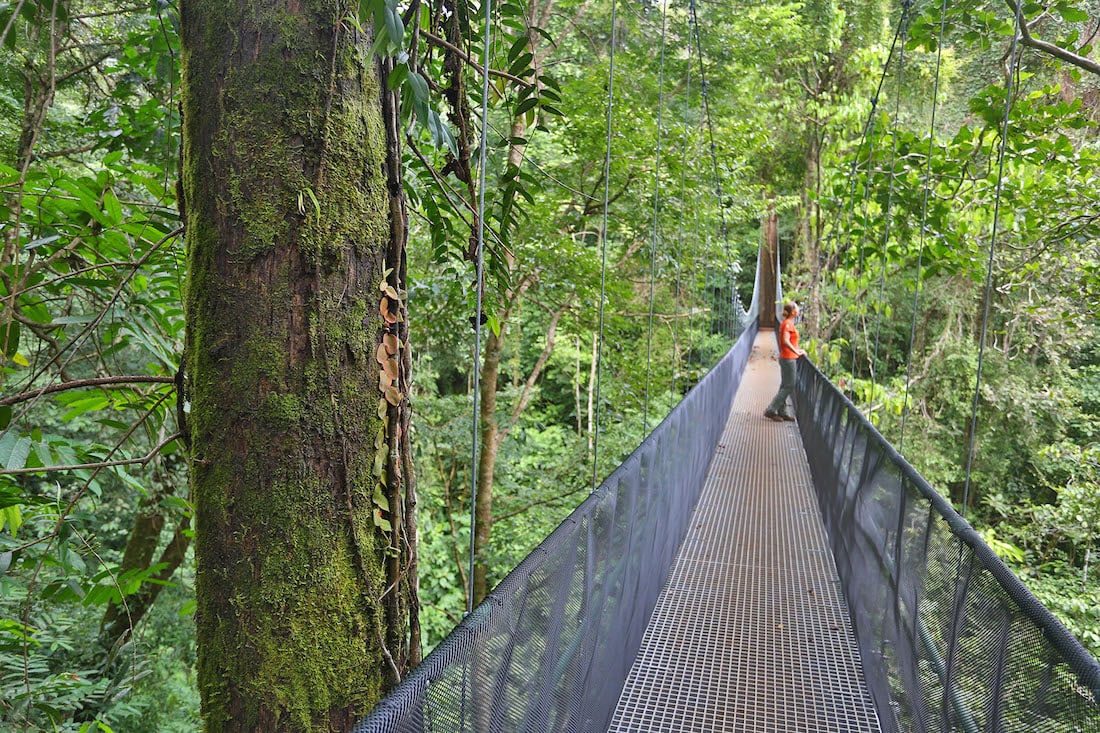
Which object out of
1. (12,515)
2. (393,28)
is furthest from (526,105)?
(12,515)

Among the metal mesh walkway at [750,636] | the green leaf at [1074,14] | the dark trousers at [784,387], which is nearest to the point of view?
the metal mesh walkway at [750,636]

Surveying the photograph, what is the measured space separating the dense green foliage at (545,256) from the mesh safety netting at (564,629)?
1.23 feet

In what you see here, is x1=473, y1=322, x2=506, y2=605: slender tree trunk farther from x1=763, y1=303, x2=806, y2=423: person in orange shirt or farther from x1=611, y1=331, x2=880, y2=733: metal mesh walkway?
x1=611, y1=331, x2=880, y2=733: metal mesh walkway

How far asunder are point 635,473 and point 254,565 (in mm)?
1062

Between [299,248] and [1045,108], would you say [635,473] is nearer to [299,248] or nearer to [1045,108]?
[299,248]

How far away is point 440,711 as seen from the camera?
706 millimetres

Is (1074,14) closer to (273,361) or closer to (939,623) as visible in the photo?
(939,623)

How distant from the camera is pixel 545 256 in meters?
5.35

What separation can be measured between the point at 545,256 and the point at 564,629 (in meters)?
4.33

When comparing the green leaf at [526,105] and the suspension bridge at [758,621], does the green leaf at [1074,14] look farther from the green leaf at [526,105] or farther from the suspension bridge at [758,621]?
the green leaf at [526,105]

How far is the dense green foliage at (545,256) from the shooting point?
141cm

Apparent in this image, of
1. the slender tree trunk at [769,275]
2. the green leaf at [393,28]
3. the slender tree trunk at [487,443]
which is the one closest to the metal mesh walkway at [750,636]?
the green leaf at [393,28]

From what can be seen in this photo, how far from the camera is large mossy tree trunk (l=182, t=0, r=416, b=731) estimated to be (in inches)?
32.3

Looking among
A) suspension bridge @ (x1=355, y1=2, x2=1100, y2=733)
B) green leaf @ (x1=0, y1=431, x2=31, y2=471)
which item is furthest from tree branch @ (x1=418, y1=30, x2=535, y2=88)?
green leaf @ (x1=0, y1=431, x2=31, y2=471)
